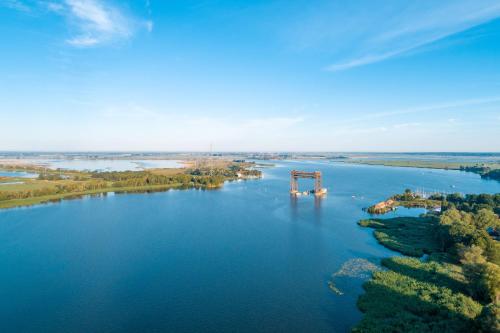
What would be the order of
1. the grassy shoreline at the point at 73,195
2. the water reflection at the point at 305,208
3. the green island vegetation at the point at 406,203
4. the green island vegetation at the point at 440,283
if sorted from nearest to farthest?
the green island vegetation at the point at 440,283 < the water reflection at the point at 305,208 < the green island vegetation at the point at 406,203 < the grassy shoreline at the point at 73,195

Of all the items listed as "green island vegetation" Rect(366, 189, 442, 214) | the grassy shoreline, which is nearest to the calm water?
"green island vegetation" Rect(366, 189, 442, 214)

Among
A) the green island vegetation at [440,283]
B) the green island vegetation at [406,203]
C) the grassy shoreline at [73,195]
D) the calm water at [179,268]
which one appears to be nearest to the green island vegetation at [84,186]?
the grassy shoreline at [73,195]

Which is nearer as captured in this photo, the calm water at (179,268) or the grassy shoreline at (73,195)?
the calm water at (179,268)

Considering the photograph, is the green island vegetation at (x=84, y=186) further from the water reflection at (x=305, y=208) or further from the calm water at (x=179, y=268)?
the water reflection at (x=305, y=208)

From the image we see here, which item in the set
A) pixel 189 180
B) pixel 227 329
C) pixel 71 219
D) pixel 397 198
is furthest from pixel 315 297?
pixel 189 180

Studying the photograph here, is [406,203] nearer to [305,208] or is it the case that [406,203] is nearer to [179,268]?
[305,208]
